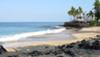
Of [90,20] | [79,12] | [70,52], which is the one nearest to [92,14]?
[90,20]

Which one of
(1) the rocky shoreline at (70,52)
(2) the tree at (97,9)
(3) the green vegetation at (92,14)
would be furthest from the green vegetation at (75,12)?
(1) the rocky shoreline at (70,52)

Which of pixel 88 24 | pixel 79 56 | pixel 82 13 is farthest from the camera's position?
pixel 82 13

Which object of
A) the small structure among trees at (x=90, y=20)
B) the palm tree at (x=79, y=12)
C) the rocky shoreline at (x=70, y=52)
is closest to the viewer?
the rocky shoreline at (x=70, y=52)

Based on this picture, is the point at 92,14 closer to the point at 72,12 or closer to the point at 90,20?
the point at 90,20

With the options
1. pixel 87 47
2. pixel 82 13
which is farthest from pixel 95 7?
pixel 87 47

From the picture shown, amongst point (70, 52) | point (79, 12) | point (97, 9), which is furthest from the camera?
point (79, 12)

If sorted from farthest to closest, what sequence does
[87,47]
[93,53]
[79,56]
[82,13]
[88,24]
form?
[82,13]
[88,24]
[87,47]
[93,53]
[79,56]

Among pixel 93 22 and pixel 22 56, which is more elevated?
pixel 22 56

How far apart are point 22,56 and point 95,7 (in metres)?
81.2

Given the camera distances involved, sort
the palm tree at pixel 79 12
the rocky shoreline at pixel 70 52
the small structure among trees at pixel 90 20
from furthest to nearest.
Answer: the palm tree at pixel 79 12
the small structure among trees at pixel 90 20
the rocky shoreline at pixel 70 52

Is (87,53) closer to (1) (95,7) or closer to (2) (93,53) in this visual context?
(2) (93,53)

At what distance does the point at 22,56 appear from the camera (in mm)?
16500

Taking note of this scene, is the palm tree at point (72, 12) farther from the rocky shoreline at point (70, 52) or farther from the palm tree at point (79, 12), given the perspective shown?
the rocky shoreline at point (70, 52)

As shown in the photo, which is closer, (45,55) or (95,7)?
(45,55)
